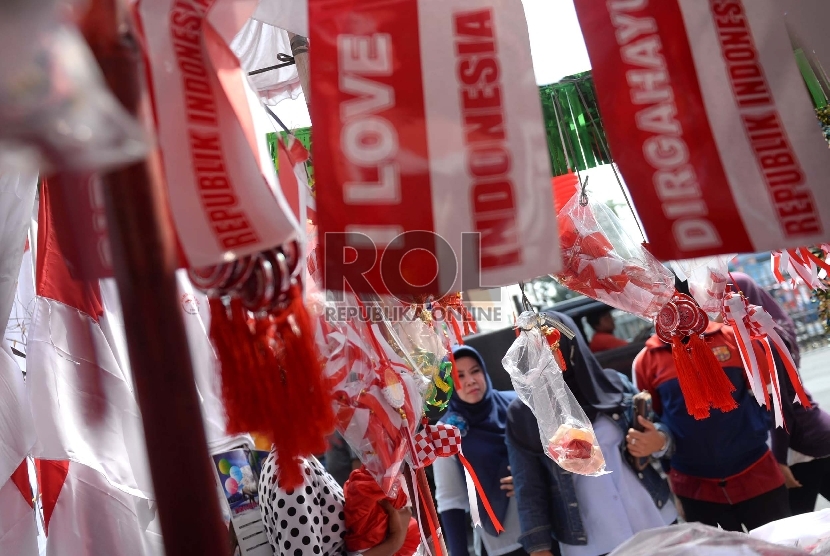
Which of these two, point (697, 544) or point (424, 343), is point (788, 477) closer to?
point (424, 343)

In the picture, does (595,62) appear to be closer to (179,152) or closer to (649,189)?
(649,189)

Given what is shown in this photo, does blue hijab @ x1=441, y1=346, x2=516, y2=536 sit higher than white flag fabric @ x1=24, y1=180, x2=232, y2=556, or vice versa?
white flag fabric @ x1=24, y1=180, x2=232, y2=556

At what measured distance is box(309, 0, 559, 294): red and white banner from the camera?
1.48 meters

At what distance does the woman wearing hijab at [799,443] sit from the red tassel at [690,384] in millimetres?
1304

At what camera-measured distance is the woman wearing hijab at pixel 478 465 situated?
3.90 m

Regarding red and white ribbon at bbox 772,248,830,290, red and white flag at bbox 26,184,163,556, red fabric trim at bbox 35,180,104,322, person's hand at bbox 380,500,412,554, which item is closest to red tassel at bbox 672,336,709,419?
red and white ribbon at bbox 772,248,830,290

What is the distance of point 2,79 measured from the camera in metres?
0.72

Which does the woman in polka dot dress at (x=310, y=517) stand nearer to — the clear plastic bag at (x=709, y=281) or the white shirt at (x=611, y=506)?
the white shirt at (x=611, y=506)

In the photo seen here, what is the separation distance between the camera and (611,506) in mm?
3387

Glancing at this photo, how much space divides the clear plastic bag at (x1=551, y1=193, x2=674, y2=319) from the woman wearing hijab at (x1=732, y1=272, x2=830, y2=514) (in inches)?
50.1

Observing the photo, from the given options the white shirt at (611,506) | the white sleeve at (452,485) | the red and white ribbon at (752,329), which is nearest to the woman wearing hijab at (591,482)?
the white shirt at (611,506)

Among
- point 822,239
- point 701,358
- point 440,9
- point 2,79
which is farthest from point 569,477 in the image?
point 2,79

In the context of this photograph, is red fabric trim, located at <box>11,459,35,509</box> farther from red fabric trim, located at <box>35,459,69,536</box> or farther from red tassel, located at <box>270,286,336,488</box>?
red tassel, located at <box>270,286,336,488</box>

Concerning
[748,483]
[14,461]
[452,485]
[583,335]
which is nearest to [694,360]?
[748,483]
